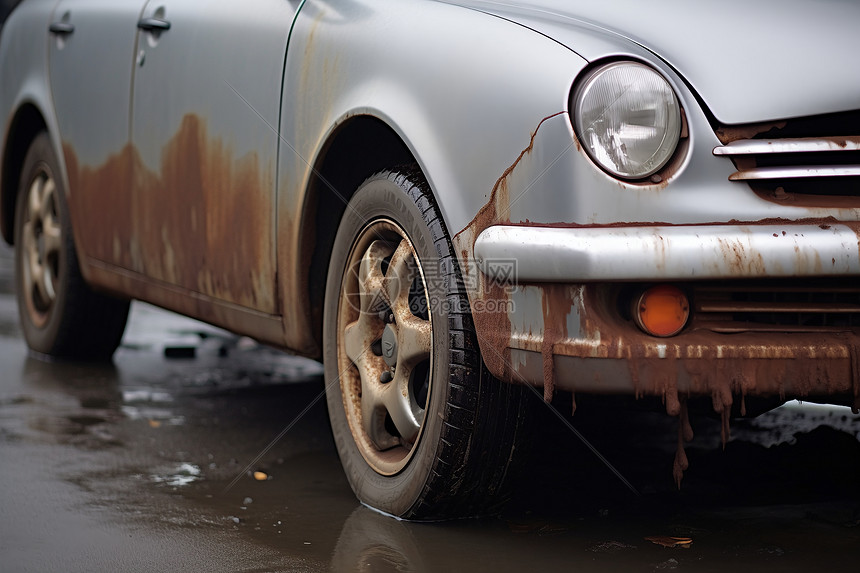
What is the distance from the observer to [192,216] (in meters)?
3.78

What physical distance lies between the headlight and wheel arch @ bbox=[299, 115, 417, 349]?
679mm

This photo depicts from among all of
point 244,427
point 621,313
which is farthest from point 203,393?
point 621,313

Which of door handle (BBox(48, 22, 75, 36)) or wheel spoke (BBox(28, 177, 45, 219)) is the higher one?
door handle (BBox(48, 22, 75, 36))

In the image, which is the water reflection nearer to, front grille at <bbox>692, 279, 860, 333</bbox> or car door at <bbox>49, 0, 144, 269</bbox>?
front grille at <bbox>692, 279, 860, 333</bbox>

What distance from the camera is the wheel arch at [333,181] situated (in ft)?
10.1

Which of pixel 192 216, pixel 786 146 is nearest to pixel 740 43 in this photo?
pixel 786 146

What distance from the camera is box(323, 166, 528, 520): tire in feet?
8.86

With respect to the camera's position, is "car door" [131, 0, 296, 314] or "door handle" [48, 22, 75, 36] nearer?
"car door" [131, 0, 296, 314]

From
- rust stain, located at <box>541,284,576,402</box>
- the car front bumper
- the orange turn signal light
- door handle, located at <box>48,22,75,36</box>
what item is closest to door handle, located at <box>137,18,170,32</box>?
door handle, located at <box>48,22,75,36</box>

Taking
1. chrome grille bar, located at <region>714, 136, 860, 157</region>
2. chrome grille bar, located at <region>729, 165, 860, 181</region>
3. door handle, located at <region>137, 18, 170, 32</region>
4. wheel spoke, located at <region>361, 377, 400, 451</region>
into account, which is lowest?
wheel spoke, located at <region>361, 377, 400, 451</region>

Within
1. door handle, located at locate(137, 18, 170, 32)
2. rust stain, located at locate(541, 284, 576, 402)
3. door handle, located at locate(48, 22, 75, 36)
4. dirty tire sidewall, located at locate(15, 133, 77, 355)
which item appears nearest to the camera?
rust stain, located at locate(541, 284, 576, 402)

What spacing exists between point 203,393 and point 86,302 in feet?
2.41

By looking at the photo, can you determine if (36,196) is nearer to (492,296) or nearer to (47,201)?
(47,201)

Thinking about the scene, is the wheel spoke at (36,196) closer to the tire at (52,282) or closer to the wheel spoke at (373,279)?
the tire at (52,282)
